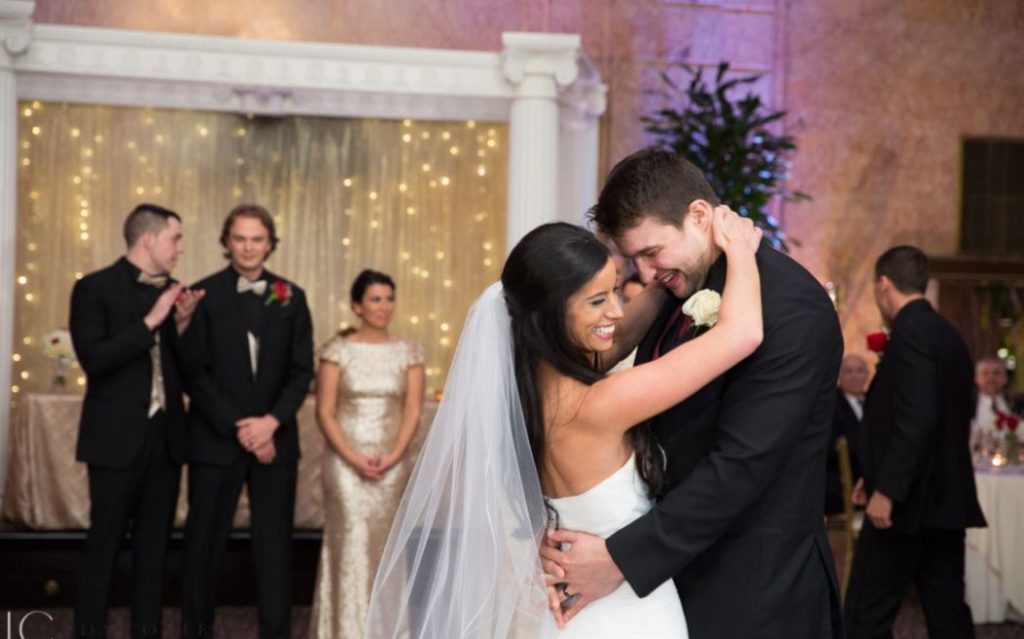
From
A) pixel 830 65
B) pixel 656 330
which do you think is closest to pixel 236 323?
pixel 656 330

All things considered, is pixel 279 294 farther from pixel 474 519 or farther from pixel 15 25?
pixel 15 25

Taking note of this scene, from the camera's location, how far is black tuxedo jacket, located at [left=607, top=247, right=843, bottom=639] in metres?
2.68

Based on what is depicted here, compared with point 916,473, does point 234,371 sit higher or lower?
higher

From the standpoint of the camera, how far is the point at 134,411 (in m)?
5.11

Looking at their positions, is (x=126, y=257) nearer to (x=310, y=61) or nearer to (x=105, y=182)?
(x=310, y=61)

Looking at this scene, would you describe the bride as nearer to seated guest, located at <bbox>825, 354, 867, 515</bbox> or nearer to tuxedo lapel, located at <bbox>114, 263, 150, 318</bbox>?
tuxedo lapel, located at <bbox>114, 263, 150, 318</bbox>

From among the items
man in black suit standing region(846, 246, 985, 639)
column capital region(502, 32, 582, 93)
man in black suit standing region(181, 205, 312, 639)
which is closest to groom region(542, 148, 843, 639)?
man in black suit standing region(846, 246, 985, 639)

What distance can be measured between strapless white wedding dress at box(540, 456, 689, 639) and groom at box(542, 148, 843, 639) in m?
0.04

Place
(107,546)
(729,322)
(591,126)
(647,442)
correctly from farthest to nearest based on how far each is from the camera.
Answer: (591,126), (107,546), (647,442), (729,322)

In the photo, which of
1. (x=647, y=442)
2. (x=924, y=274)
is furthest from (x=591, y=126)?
Result: (x=647, y=442)

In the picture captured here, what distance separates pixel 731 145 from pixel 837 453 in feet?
10.1

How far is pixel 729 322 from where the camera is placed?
8.70 feet

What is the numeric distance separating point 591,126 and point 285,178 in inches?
101

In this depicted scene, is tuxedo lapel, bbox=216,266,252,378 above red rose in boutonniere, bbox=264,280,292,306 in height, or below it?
below
